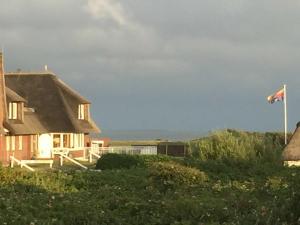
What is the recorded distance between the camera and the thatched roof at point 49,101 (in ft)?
213

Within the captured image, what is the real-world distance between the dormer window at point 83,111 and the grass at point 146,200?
142 feet

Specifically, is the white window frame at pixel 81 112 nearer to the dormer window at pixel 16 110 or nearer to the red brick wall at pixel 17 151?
the red brick wall at pixel 17 151

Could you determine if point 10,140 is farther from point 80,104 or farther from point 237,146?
point 237,146

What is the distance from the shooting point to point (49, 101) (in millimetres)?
66312

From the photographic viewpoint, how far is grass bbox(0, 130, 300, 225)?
40.5 feet

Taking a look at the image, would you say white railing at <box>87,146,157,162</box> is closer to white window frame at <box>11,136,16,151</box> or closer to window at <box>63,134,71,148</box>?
window at <box>63,134,71,148</box>

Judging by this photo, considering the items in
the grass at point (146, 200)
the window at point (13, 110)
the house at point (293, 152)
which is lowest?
the grass at point (146, 200)

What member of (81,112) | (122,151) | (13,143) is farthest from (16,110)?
(81,112)

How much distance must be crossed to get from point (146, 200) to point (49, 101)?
166 ft

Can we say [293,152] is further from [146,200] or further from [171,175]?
[146,200]

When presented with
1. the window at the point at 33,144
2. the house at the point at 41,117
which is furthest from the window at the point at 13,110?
the window at the point at 33,144

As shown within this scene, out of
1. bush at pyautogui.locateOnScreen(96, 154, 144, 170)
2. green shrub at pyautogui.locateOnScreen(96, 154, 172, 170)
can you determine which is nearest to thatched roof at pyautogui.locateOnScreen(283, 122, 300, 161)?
green shrub at pyautogui.locateOnScreen(96, 154, 172, 170)

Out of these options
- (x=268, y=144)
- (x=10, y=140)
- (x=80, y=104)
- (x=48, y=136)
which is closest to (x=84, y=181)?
Result: (x=268, y=144)

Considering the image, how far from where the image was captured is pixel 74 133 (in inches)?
2606
